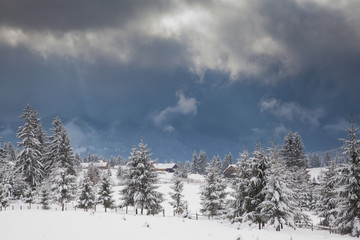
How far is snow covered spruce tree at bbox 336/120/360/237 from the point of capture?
21.1m

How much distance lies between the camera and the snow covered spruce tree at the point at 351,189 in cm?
2108

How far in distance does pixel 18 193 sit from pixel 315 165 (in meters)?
175

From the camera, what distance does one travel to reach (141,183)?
33.3 metres

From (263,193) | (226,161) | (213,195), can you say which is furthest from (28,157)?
(226,161)

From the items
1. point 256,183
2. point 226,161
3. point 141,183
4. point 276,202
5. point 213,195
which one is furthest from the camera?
point 226,161

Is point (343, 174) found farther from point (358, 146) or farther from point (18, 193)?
point (18, 193)

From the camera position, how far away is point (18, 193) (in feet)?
142

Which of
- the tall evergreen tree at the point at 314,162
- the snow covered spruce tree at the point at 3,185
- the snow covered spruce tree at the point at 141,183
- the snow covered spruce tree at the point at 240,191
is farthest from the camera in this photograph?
the tall evergreen tree at the point at 314,162

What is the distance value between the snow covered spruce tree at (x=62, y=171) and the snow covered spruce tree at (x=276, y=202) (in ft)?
91.6

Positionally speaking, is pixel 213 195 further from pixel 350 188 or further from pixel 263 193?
pixel 350 188

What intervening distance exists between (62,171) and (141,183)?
39.9 ft

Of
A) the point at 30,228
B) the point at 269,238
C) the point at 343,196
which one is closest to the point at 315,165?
the point at 343,196

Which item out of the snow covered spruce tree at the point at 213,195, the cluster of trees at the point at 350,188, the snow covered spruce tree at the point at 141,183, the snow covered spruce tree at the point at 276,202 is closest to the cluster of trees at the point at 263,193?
the snow covered spruce tree at the point at 276,202

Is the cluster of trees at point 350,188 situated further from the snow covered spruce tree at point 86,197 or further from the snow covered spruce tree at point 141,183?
the snow covered spruce tree at point 86,197
